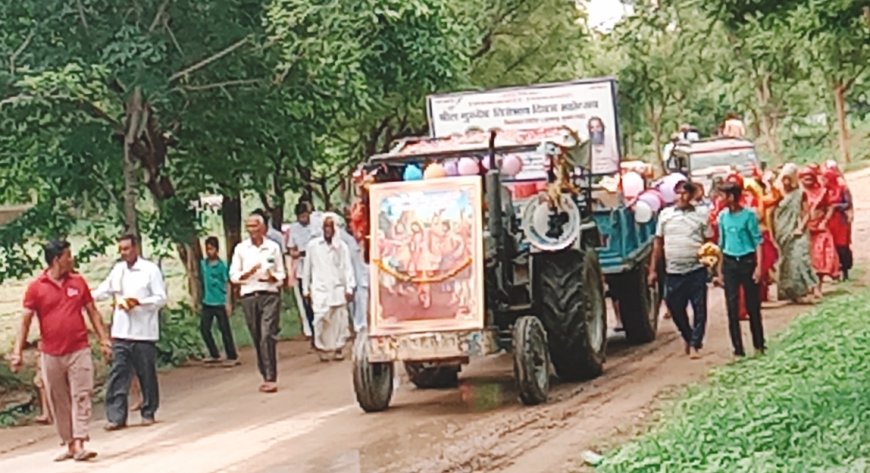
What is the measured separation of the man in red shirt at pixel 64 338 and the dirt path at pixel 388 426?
47 centimetres

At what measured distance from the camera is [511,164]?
14016mm

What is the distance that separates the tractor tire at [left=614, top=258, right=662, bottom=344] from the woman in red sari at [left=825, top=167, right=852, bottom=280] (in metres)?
4.10

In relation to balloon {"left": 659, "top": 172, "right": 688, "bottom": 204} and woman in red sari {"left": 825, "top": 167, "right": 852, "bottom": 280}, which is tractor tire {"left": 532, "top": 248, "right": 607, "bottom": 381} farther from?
woman in red sari {"left": 825, "top": 167, "right": 852, "bottom": 280}

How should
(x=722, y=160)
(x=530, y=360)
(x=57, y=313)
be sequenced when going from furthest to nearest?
(x=722, y=160)
(x=530, y=360)
(x=57, y=313)

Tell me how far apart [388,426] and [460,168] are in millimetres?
2661

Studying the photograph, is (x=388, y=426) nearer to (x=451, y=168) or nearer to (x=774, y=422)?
(x=451, y=168)

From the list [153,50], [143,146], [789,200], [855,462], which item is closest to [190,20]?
[153,50]

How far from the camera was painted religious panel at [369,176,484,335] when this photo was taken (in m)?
13.0

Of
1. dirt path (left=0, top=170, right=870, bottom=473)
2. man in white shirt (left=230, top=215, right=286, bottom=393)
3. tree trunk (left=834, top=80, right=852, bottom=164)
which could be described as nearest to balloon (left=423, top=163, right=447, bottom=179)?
dirt path (left=0, top=170, right=870, bottom=473)

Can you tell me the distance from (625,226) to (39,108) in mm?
7125

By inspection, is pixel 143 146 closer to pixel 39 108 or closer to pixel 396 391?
pixel 39 108

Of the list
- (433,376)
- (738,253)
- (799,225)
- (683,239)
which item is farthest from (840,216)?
(433,376)

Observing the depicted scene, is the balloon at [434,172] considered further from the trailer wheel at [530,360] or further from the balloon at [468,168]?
the trailer wheel at [530,360]

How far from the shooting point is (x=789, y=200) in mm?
19375
